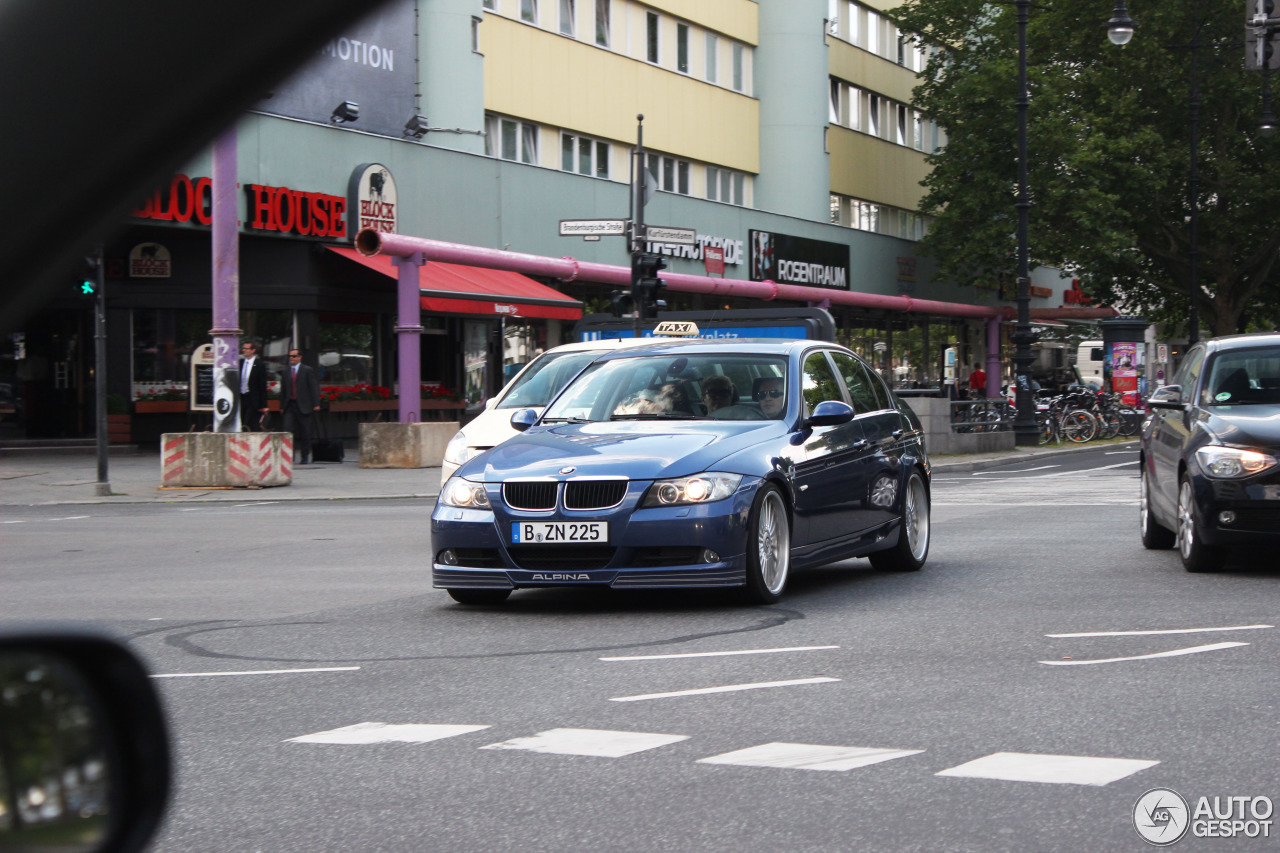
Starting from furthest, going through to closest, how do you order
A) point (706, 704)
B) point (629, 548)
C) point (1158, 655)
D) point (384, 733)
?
point (629, 548) < point (1158, 655) < point (706, 704) < point (384, 733)

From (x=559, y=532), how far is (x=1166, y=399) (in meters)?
5.12

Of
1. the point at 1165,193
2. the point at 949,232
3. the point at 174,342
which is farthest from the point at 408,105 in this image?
the point at 1165,193

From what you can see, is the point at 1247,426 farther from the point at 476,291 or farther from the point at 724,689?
the point at 476,291

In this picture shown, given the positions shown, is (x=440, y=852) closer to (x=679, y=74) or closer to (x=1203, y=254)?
(x=679, y=74)

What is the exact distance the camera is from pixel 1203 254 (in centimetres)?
5569

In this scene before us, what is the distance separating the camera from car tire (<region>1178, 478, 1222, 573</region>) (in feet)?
36.8

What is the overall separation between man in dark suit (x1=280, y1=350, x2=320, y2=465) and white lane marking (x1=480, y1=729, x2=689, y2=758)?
2229 centimetres

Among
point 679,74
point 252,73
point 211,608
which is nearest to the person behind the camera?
point 252,73

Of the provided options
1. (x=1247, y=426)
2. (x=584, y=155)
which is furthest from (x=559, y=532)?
(x=584, y=155)

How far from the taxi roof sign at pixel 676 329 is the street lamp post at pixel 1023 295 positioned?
13.8 meters

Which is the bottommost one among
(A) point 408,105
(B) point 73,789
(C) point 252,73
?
(B) point 73,789

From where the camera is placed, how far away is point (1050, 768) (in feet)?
17.5

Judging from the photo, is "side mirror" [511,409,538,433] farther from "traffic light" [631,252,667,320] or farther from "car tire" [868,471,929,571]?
"traffic light" [631,252,667,320]

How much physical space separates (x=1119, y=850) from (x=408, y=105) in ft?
107
